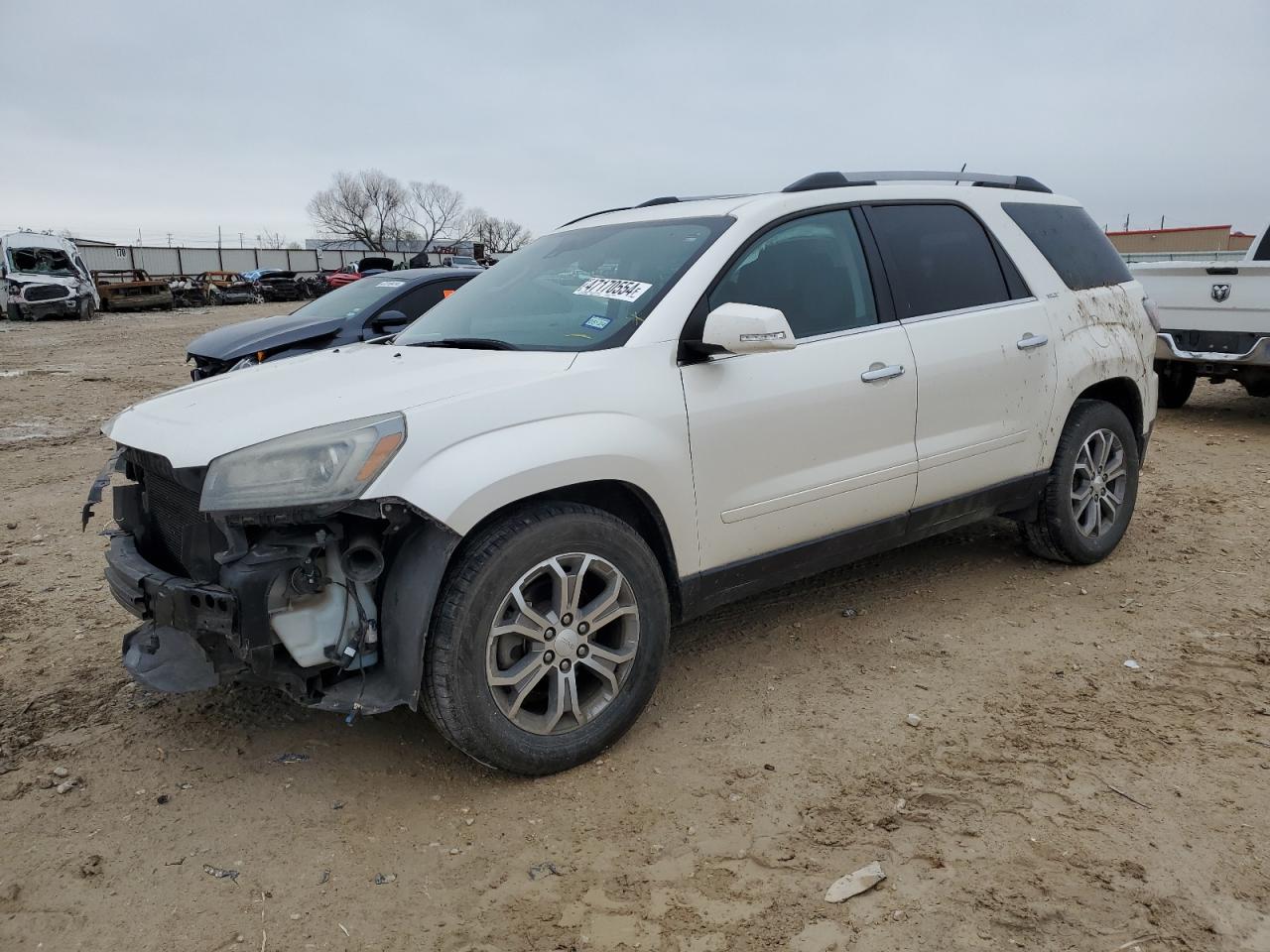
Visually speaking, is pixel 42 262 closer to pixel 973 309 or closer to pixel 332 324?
pixel 332 324

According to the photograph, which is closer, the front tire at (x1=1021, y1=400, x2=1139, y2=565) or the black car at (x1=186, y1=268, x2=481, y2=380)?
the front tire at (x1=1021, y1=400, x2=1139, y2=565)

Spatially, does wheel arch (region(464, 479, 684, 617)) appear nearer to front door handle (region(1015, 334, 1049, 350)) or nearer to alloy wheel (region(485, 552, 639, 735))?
alloy wheel (region(485, 552, 639, 735))

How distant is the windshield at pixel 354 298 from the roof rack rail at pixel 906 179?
4.96 metres

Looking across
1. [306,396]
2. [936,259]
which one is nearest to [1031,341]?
[936,259]

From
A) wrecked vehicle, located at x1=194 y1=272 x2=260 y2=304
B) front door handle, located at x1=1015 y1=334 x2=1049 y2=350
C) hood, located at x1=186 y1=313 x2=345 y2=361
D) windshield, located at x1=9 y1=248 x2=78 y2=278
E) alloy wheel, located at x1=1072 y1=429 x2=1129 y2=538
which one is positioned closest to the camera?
front door handle, located at x1=1015 y1=334 x2=1049 y2=350

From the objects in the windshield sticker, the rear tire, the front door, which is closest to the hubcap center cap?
the front door

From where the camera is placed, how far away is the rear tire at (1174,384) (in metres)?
9.33

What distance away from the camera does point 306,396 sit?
307 cm

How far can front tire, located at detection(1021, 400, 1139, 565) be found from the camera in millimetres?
4605

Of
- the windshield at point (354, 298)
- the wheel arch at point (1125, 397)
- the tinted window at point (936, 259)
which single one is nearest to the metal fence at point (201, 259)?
the windshield at point (354, 298)

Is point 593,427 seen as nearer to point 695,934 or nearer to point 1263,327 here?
point 695,934

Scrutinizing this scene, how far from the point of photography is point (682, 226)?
3.72 meters

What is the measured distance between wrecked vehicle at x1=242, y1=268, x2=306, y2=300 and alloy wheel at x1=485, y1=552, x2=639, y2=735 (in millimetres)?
35730

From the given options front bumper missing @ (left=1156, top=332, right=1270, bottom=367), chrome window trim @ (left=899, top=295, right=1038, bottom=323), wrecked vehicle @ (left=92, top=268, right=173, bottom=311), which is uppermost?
wrecked vehicle @ (left=92, top=268, right=173, bottom=311)
